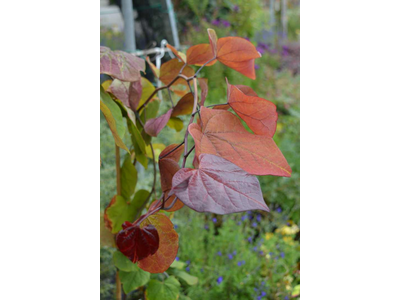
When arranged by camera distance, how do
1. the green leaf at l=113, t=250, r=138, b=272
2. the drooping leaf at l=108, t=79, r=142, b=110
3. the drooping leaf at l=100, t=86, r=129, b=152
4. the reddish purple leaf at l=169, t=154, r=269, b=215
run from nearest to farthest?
1. the reddish purple leaf at l=169, t=154, r=269, b=215
2. the drooping leaf at l=100, t=86, r=129, b=152
3. the drooping leaf at l=108, t=79, r=142, b=110
4. the green leaf at l=113, t=250, r=138, b=272

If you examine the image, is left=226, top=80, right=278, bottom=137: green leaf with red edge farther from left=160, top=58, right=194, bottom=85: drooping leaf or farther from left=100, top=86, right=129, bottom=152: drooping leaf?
left=160, top=58, right=194, bottom=85: drooping leaf

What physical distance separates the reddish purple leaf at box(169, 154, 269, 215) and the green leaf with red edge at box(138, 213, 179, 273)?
0.67 ft

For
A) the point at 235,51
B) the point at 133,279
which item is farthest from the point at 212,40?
the point at 133,279

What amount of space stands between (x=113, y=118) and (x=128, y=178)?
287 mm

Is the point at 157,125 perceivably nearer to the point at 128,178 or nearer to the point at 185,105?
the point at 185,105

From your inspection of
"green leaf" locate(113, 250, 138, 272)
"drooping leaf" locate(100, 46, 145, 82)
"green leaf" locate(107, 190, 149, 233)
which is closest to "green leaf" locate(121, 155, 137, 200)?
"green leaf" locate(107, 190, 149, 233)

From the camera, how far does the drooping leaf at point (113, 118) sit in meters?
0.59

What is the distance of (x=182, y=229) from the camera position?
70.1 inches

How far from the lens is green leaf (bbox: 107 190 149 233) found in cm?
82

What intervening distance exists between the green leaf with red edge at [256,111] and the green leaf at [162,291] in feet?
1.81

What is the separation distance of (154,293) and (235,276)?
2.03 ft

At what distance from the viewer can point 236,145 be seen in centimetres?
46

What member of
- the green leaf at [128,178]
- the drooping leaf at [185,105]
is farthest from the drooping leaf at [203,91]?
the green leaf at [128,178]

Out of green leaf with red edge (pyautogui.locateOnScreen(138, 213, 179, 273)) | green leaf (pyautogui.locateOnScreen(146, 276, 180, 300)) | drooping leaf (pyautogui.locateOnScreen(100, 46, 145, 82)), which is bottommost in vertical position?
green leaf (pyautogui.locateOnScreen(146, 276, 180, 300))
